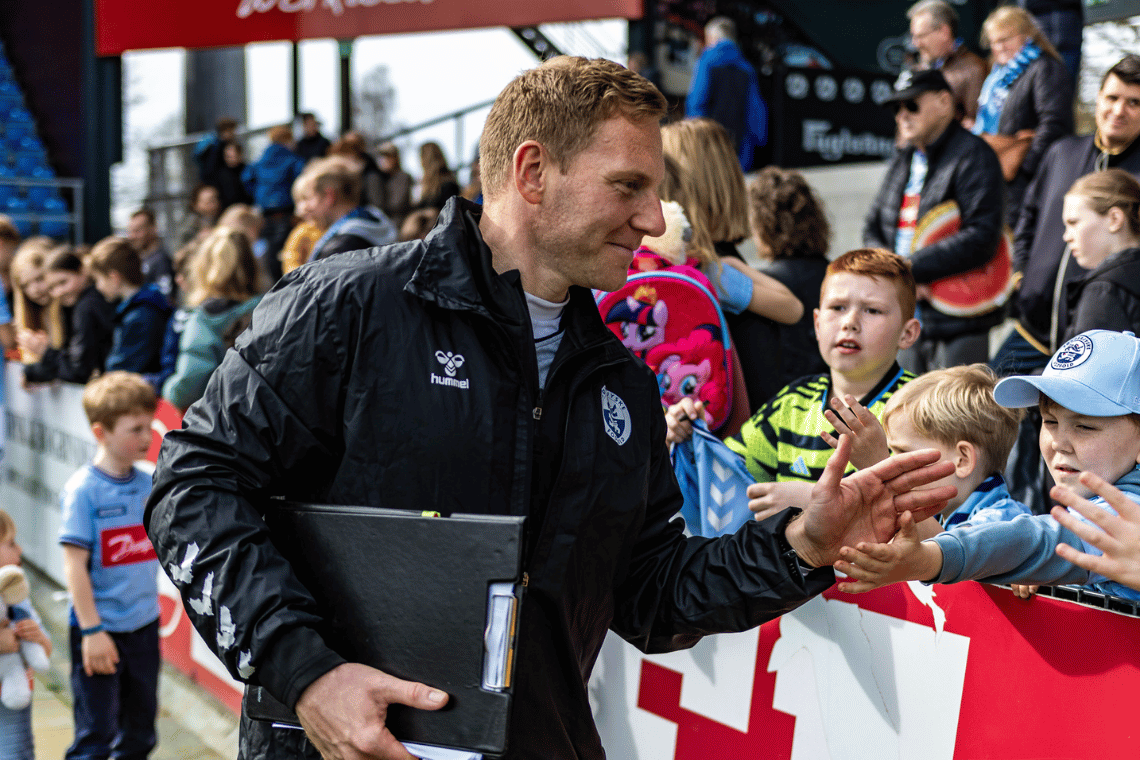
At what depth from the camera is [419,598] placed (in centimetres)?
182

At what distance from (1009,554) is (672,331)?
1486 millimetres

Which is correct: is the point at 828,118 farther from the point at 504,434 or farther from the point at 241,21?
the point at 504,434

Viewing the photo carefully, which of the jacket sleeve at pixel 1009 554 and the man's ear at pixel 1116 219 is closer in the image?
the jacket sleeve at pixel 1009 554

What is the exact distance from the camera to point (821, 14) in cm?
1489

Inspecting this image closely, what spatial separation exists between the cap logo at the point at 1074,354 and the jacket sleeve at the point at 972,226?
2.68 meters

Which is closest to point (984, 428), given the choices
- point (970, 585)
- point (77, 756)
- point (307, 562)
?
point (970, 585)

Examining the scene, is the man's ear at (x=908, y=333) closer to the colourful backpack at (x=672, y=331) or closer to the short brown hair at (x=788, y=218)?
the colourful backpack at (x=672, y=331)

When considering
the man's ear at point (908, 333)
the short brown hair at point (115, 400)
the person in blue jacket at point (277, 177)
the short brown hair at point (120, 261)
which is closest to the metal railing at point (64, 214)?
the person in blue jacket at point (277, 177)

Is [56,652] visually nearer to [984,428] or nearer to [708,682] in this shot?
[708,682]

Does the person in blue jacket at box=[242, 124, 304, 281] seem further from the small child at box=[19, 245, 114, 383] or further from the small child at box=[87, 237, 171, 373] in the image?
the small child at box=[87, 237, 171, 373]

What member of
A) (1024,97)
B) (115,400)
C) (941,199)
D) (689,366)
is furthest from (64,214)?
(689,366)

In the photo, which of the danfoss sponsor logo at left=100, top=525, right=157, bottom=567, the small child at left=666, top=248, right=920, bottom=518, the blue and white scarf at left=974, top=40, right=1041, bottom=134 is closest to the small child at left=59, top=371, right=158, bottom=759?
the danfoss sponsor logo at left=100, top=525, right=157, bottom=567

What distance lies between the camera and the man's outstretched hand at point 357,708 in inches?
68.6

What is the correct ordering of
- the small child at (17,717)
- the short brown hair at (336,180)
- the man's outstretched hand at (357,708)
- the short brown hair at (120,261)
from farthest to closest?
the short brown hair at (120,261) → the short brown hair at (336,180) → the small child at (17,717) → the man's outstretched hand at (357,708)
